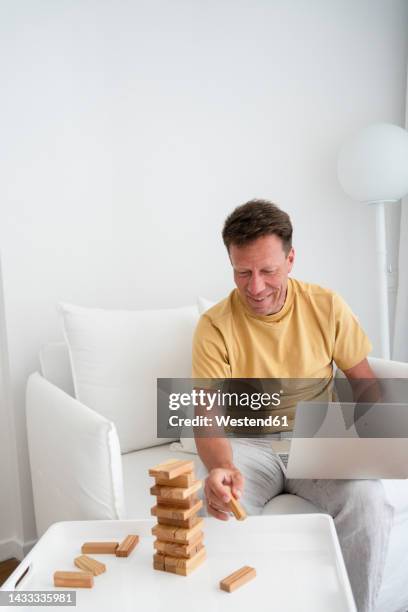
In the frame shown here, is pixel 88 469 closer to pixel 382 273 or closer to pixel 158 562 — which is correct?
pixel 158 562

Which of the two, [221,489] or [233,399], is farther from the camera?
[233,399]

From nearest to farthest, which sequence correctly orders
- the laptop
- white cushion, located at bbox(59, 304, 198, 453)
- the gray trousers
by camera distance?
the laptop
the gray trousers
white cushion, located at bbox(59, 304, 198, 453)

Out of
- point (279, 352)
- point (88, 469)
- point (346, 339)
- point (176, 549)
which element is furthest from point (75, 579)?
point (346, 339)

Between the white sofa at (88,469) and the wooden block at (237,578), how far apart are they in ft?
1.43

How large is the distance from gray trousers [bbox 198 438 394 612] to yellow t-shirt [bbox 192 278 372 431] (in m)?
0.22

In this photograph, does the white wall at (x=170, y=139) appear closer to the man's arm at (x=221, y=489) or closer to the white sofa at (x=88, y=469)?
the white sofa at (x=88, y=469)

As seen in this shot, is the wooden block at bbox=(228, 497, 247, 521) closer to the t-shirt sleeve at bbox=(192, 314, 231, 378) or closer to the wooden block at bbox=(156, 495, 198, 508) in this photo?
the wooden block at bbox=(156, 495, 198, 508)

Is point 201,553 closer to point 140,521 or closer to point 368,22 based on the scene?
point 140,521

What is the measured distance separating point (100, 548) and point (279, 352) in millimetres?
742

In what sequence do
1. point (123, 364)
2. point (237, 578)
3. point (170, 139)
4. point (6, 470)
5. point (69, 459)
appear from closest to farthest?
point (237, 578) < point (69, 459) < point (123, 364) < point (6, 470) < point (170, 139)

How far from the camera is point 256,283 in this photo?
1.69 meters

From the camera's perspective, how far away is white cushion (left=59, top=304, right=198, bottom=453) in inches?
78.8

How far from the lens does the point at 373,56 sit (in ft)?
9.74

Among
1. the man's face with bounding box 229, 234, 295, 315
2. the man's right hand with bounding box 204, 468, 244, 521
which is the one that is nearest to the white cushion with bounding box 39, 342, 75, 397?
the man's face with bounding box 229, 234, 295, 315
